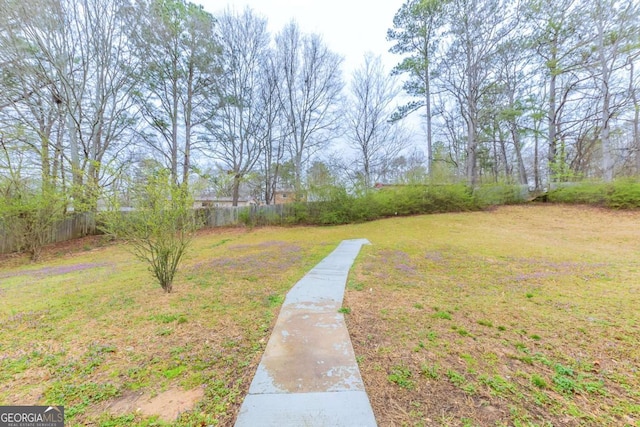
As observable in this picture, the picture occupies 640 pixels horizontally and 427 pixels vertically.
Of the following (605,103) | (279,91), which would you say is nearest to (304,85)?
(279,91)

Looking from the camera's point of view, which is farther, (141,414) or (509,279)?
(509,279)

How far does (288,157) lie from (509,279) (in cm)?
1357

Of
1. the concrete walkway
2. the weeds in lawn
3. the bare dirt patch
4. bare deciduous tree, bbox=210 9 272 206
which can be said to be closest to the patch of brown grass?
the weeds in lawn

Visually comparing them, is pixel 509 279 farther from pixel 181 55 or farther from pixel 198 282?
pixel 181 55

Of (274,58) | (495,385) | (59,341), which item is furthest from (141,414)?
(274,58)

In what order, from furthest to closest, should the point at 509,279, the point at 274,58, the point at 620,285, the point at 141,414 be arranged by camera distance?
the point at 274,58
the point at 509,279
the point at 620,285
the point at 141,414

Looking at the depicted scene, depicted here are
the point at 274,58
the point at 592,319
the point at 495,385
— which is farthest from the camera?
the point at 274,58

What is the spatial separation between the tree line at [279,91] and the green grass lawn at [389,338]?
6715 millimetres

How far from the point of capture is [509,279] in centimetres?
392

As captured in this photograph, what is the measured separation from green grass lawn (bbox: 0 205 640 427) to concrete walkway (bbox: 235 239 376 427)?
10 centimetres

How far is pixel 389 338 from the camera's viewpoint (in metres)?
2.21

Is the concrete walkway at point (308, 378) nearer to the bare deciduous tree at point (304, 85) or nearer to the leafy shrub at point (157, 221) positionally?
the leafy shrub at point (157, 221)

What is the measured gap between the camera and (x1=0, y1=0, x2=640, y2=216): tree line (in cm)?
840

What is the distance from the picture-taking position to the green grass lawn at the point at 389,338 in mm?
1448
